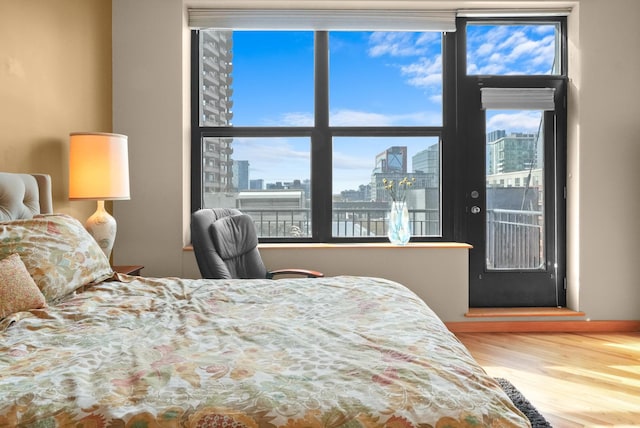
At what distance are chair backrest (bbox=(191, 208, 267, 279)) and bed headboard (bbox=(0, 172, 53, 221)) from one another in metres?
0.80

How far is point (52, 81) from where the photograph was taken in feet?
8.92

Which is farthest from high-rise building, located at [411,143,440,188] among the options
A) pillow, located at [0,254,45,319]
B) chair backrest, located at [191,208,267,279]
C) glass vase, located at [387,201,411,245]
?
pillow, located at [0,254,45,319]

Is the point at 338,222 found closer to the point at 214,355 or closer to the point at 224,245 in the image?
the point at 224,245

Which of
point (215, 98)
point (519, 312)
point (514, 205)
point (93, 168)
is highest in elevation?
point (215, 98)

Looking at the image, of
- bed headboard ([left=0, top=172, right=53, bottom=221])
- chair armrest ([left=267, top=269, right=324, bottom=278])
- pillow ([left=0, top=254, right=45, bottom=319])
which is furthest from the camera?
chair armrest ([left=267, top=269, right=324, bottom=278])

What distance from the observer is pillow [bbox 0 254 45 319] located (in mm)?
1457

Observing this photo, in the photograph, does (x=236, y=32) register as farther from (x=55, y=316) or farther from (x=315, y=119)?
(x=55, y=316)

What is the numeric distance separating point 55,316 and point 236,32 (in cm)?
294

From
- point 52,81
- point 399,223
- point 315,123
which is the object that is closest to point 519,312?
point 399,223

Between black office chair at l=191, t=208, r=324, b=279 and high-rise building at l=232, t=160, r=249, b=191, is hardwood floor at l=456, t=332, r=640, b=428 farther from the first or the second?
high-rise building at l=232, t=160, r=249, b=191

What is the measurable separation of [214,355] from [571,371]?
2.44 meters

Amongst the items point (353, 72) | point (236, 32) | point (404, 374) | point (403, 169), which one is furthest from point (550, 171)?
point (404, 374)

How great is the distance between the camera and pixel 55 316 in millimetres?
1470

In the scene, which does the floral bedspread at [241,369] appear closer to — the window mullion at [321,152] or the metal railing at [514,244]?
the window mullion at [321,152]
